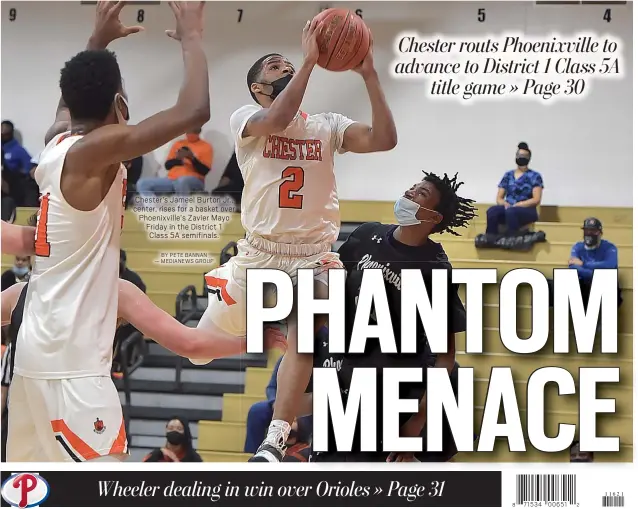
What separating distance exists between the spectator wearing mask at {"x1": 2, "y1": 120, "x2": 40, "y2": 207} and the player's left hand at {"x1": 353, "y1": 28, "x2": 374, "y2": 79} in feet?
4.24

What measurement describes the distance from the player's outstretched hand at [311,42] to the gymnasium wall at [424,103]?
0.21 feet

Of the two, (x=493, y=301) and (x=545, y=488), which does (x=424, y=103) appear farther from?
(x=545, y=488)

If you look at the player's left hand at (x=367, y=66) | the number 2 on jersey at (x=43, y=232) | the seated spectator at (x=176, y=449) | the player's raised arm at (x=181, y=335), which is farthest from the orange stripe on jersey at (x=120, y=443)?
the player's left hand at (x=367, y=66)

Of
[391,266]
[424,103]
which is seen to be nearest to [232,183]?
[391,266]

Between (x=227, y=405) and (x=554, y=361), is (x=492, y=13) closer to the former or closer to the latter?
(x=554, y=361)

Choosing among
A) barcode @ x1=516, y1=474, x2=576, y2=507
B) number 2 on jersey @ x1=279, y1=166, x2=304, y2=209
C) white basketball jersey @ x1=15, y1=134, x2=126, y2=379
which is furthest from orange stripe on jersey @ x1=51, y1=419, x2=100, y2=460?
barcode @ x1=516, y1=474, x2=576, y2=507

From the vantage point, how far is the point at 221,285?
3.16 meters

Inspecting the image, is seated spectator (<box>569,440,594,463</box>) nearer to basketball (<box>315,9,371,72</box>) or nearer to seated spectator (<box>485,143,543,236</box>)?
seated spectator (<box>485,143,543,236</box>)

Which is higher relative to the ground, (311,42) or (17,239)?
(311,42)

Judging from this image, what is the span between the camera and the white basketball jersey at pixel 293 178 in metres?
3.10

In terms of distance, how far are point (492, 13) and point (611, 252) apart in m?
1.01

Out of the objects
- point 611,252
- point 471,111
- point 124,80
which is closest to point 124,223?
point 124,80

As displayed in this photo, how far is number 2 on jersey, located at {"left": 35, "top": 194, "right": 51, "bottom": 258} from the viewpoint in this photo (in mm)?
3066

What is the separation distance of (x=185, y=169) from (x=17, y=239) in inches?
26.8
